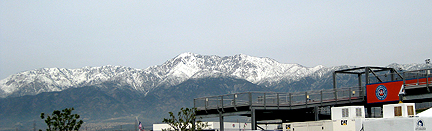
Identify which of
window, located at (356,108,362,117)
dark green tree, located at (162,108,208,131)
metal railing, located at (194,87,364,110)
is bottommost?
dark green tree, located at (162,108,208,131)

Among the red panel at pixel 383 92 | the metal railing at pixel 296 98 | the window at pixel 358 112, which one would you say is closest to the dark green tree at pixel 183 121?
the metal railing at pixel 296 98

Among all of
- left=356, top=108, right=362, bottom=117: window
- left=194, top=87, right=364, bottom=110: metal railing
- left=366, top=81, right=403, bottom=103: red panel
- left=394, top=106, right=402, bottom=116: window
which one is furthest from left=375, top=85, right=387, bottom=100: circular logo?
left=394, top=106, right=402, bottom=116: window

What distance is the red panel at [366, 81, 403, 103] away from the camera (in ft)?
167

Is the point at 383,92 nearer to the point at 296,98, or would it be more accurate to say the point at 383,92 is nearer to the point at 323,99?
the point at 323,99

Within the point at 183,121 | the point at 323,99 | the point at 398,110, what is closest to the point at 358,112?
the point at 398,110

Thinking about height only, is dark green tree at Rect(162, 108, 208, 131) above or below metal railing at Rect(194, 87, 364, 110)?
below

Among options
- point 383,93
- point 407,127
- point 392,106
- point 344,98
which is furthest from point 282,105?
point 407,127

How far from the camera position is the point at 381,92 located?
171 ft

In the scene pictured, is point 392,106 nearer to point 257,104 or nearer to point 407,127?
point 407,127

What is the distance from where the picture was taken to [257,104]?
57312 mm

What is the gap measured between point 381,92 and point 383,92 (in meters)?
0.19

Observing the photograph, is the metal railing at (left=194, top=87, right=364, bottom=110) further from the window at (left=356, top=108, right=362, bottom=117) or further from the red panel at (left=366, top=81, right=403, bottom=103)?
the window at (left=356, top=108, right=362, bottom=117)

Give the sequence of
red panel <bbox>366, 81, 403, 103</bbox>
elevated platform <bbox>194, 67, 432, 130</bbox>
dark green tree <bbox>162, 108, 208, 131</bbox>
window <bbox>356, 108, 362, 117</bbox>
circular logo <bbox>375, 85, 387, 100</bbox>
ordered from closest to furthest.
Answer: window <bbox>356, 108, 362, 117</bbox> → elevated platform <bbox>194, 67, 432, 130</bbox> → red panel <bbox>366, 81, 403, 103</bbox> → circular logo <bbox>375, 85, 387, 100</bbox> → dark green tree <bbox>162, 108, 208, 131</bbox>

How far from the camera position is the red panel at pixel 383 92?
51.0 m
